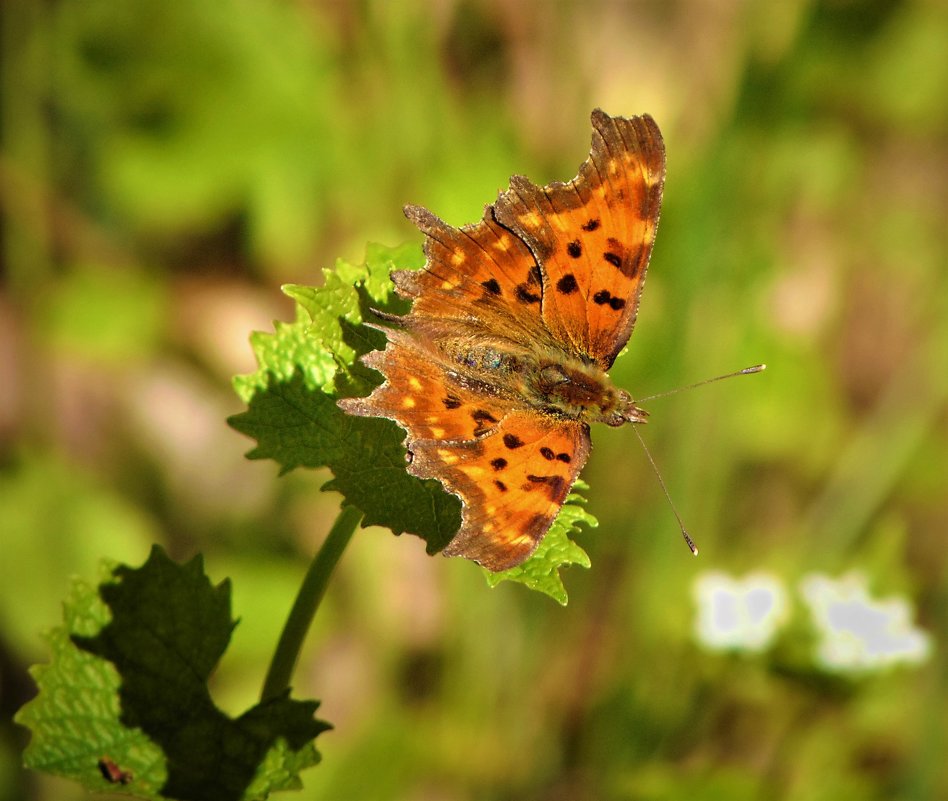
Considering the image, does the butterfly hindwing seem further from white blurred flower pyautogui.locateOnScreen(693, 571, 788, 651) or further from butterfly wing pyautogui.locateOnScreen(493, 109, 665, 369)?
white blurred flower pyautogui.locateOnScreen(693, 571, 788, 651)

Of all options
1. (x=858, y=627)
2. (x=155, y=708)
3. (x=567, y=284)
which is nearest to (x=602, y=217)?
(x=567, y=284)

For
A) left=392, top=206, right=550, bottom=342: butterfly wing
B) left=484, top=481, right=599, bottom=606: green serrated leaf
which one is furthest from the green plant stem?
left=392, top=206, right=550, bottom=342: butterfly wing

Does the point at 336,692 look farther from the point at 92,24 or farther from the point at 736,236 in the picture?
the point at 92,24

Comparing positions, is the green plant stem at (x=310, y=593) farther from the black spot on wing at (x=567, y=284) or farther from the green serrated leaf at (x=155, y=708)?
the black spot on wing at (x=567, y=284)

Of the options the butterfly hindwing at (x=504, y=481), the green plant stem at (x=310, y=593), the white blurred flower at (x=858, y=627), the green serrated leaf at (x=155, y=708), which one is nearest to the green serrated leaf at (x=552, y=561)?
the butterfly hindwing at (x=504, y=481)

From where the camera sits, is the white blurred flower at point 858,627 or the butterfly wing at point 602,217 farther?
the white blurred flower at point 858,627

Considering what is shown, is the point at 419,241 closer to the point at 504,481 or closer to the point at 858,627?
the point at 858,627
